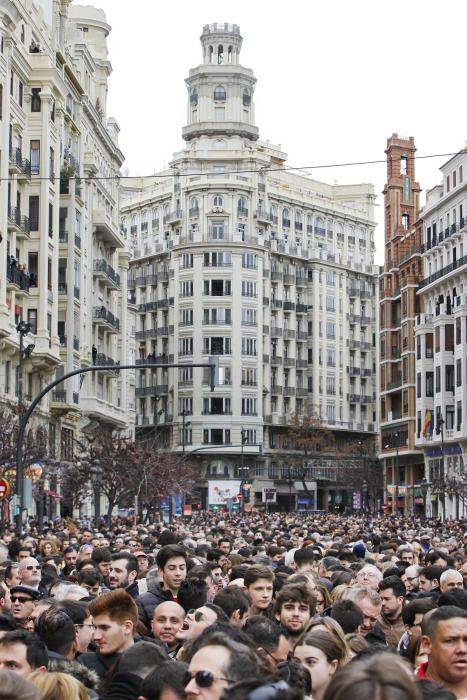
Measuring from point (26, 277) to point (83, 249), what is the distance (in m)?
15.0

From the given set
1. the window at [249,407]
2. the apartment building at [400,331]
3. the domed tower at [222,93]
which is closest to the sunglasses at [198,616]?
the apartment building at [400,331]

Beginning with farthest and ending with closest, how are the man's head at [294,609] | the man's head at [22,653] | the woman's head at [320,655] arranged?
the man's head at [294,609], the woman's head at [320,655], the man's head at [22,653]

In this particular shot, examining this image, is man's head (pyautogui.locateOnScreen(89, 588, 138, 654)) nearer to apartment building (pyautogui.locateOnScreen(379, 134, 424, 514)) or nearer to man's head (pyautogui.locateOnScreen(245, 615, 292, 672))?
man's head (pyautogui.locateOnScreen(245, 615, 292, 672))

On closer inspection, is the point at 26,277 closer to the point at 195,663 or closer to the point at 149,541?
the point at 149,541

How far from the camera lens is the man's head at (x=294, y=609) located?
1043 centimetres

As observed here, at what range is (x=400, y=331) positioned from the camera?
362 ft

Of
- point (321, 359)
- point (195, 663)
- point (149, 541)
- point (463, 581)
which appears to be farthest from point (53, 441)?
point (321, 359)

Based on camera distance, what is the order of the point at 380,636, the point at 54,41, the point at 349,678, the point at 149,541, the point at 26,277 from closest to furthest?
1. the point at 349,678
2. the point at 380,636
3. the point at 149,541
4. the point at 26,277
5. the point at 54,41

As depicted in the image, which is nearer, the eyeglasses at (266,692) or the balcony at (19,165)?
the eyeglasses at (266,692)

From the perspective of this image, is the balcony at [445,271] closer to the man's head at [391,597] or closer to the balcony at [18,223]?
the balcony at [18,223]

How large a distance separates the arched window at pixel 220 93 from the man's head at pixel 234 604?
116 meters

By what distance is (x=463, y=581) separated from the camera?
14859 millimetres

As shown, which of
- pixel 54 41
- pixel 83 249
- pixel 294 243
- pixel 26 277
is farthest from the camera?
pixel 294 243

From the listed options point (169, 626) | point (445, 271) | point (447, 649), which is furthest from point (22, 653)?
point (445, 271)
